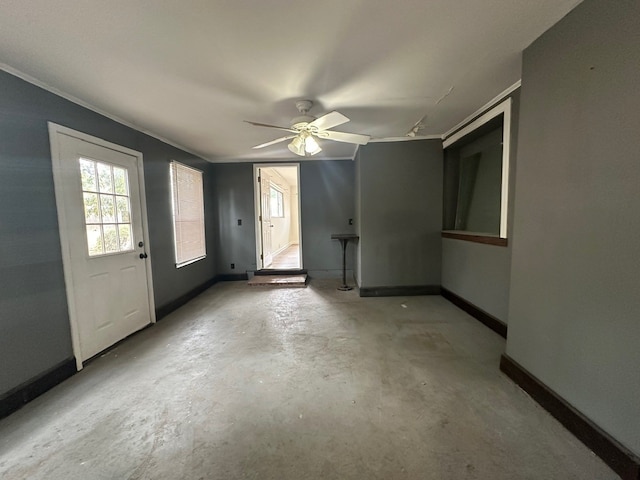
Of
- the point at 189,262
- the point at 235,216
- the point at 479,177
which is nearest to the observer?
the point at 479,177

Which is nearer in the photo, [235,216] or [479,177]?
[479,177]

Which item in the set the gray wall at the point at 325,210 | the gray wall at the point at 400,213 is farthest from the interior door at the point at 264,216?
the gray wall at the point at 400,213

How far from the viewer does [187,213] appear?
3.98 metres

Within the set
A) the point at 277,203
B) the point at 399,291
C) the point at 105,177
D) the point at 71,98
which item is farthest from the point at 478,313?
the point at 277,203

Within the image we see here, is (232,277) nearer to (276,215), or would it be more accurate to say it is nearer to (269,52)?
(276,215)

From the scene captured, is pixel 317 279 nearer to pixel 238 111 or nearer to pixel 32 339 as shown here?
pixel 238 111

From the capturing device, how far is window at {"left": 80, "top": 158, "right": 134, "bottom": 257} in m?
2.27

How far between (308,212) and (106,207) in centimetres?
316

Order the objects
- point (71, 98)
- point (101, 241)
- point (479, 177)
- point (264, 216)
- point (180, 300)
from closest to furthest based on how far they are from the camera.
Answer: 1. point (71, 98)
2. point (101, 241)
3. point (479, 177)
4. point (180, 300)
5. point (264, 216)

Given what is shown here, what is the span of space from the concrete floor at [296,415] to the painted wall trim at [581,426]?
0.15ft

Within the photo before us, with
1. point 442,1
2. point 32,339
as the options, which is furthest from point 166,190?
point 442,1

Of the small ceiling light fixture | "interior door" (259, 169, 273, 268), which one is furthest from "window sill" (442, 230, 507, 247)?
"interior door" (259, 169, 273, 268)

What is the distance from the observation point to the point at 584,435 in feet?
4.35

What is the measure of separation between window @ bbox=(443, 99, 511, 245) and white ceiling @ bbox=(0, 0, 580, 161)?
0.44 meters
